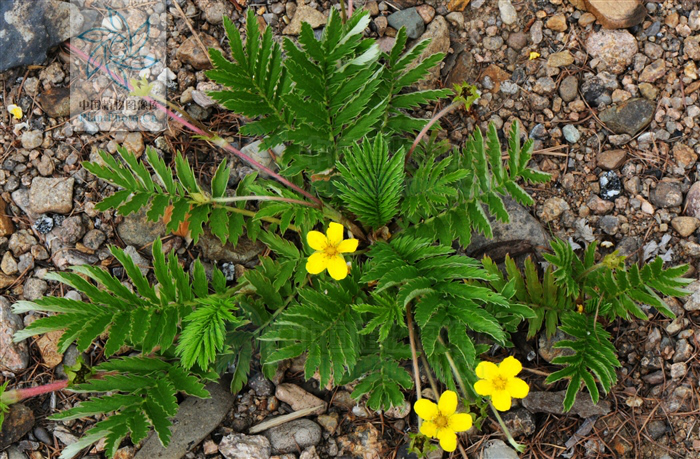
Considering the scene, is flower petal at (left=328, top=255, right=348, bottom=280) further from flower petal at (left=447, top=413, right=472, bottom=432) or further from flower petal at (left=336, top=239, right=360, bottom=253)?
flower petal at (left=447, top=413, right=472, bottom=432)

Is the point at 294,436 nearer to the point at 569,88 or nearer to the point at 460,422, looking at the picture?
the point at 460,422

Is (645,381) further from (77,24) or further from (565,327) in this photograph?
(77,24)

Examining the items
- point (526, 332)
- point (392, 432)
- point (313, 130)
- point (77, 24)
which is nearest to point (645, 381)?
point (526, 332)

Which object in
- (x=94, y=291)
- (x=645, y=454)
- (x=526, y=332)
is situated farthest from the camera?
(x=526, y=332)

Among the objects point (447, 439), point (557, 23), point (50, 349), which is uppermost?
point (557, 23)

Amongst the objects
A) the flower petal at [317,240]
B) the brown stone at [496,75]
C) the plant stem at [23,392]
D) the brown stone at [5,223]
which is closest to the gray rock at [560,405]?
the flower petal at [317,240]

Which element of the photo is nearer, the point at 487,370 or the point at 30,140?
the point at 487,370

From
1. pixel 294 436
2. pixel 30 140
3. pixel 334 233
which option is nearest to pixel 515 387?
pixel 334 233

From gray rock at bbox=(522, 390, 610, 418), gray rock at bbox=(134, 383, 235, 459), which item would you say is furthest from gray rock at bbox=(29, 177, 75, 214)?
gray rock at bbox=(522, 390, 610, 418)
